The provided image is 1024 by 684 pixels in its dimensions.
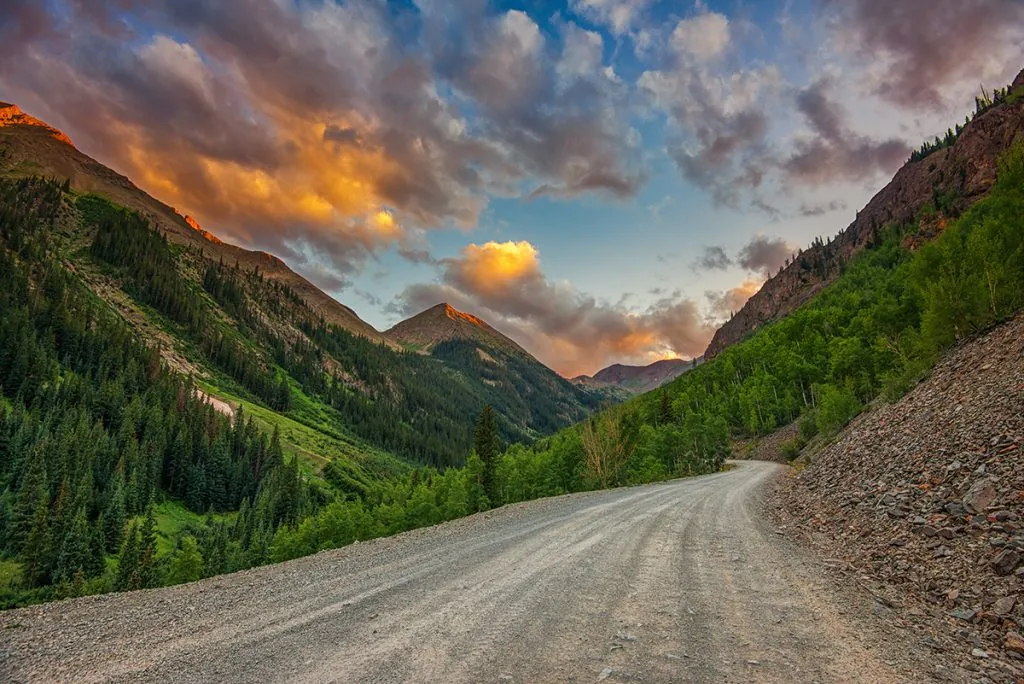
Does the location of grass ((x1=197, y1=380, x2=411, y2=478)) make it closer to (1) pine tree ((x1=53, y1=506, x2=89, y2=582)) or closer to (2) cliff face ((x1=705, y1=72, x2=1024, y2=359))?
(1) pine tree ((x1=53, y1=506, x2=89, y2=582))

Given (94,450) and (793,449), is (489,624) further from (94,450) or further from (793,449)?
(94,450)

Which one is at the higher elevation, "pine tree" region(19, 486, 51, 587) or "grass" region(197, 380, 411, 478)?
"grass" region(197, 380, 411, 478)

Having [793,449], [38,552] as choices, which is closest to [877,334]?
[793,449]

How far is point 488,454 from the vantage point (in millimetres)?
46719

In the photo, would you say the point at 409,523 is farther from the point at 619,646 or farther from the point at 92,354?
the point at 92,354

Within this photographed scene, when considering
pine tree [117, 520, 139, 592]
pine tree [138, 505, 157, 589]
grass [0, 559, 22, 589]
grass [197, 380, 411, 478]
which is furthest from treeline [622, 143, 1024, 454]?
grass [197, 380, 411, 478]

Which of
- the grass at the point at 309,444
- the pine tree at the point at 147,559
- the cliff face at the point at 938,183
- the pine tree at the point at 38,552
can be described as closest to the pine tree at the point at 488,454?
the pine tree at the point at 147,559

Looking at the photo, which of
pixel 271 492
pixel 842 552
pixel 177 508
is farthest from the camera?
pixel 271 492

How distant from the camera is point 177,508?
109 m

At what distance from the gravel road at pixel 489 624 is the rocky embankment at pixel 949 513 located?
720 mm

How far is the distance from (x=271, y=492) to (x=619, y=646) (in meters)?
134

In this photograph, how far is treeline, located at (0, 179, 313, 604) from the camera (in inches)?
2736

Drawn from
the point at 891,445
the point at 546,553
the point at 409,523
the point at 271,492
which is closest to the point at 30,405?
the point at 271,492

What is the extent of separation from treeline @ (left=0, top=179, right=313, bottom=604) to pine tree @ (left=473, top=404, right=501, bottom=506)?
53278 mm
